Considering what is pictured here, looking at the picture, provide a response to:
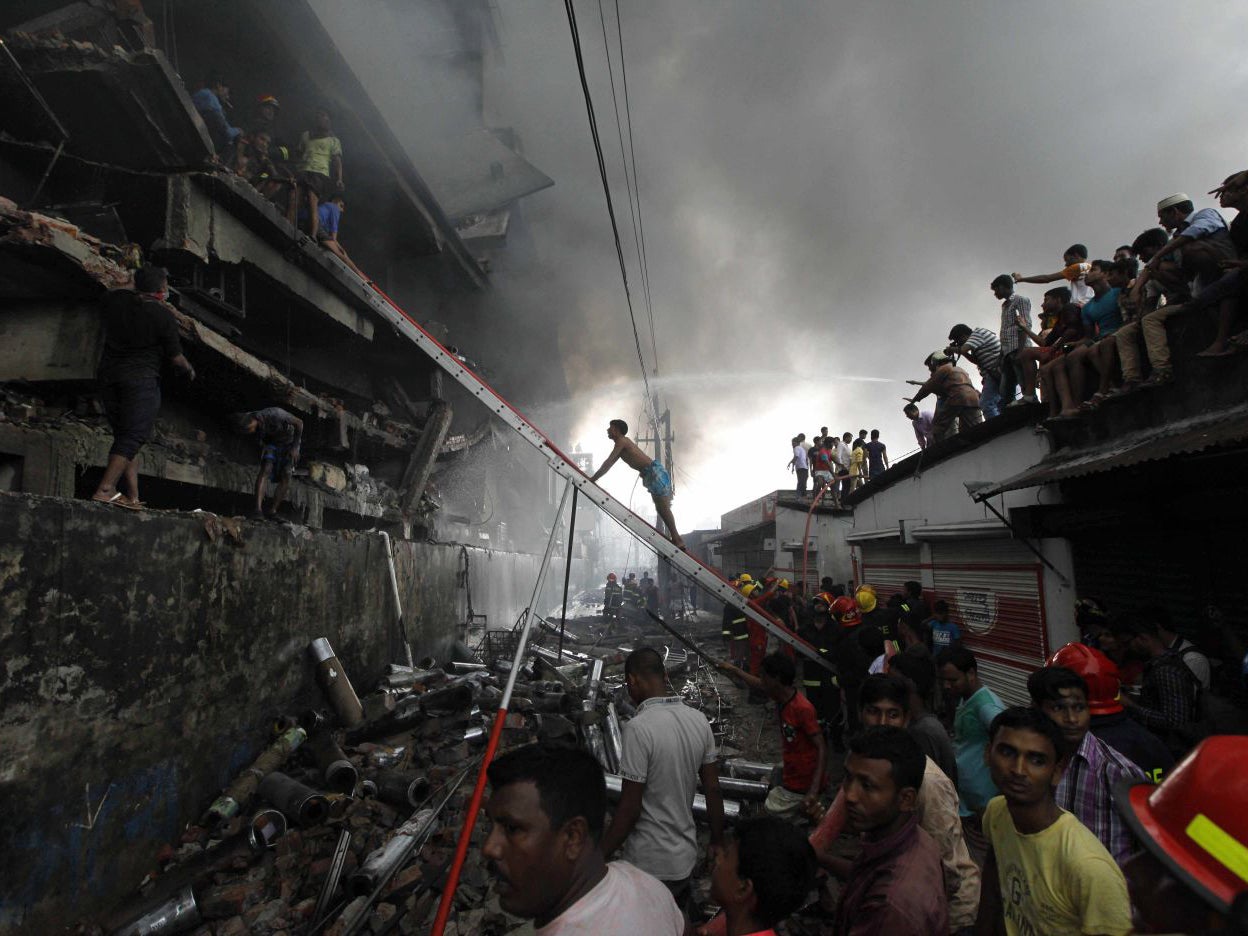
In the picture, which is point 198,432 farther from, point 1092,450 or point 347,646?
point 1092,450

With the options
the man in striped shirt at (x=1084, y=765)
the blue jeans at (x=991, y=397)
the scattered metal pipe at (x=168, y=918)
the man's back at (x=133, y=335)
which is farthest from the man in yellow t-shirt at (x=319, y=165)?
the blue jeans at (x=991, y=397)

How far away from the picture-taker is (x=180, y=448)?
738 cm

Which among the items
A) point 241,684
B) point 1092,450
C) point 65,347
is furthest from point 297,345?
point 1092,450

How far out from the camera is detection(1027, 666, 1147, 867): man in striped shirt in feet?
8.25

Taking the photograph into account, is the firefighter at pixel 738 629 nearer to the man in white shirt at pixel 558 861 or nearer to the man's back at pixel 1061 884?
the man's back at pixel 1061 884

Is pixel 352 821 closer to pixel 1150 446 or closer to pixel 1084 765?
pixel 1084 765

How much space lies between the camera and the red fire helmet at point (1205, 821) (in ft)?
2.74

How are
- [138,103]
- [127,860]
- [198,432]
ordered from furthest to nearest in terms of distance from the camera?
→ [198,432], [138,103], [127,860]

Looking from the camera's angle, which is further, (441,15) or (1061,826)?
Result: (441,15)

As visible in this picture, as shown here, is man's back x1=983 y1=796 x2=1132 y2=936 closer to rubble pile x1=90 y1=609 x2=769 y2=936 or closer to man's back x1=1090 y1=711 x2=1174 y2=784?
man's back x1=1090 y1=711 x2=1174 y2=784

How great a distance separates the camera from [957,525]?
29.0 ft

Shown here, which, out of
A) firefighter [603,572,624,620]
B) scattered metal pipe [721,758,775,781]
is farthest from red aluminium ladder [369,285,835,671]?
firefighter [603,572,624,620]

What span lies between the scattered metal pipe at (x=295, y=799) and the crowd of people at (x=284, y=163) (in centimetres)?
651

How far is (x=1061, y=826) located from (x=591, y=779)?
5.58 ft
